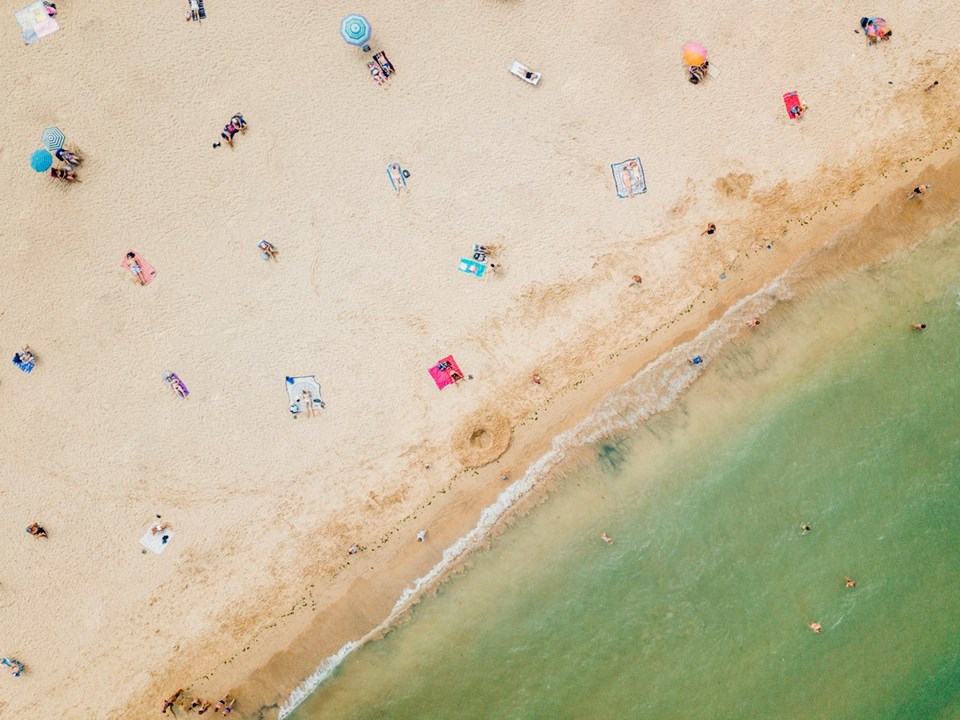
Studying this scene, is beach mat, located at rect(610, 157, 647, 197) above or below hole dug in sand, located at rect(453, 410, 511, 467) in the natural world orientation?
above

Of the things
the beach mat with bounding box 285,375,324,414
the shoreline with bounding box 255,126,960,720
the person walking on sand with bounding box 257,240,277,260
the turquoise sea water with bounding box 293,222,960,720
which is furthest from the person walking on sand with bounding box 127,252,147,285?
the turquoise sea water with bounding box 293,222,960,720

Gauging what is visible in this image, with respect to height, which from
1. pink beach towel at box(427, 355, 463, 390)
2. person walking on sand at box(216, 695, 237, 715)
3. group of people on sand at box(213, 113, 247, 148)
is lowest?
person walking on sand at box(216, 695, 237, 715)

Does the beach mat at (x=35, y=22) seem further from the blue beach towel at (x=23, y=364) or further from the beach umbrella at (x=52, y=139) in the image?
the blue beach towel at (x=23, y=364)

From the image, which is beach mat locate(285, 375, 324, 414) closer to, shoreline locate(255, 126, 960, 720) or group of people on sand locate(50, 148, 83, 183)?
shoreline locate(255, 126, 960, 720)

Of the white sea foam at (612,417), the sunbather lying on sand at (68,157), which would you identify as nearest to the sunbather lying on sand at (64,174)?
the sunbather lying on sand at (68,157)

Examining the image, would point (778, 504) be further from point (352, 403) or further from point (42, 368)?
point (42, 368)

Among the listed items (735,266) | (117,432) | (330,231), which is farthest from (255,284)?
(735,266)
